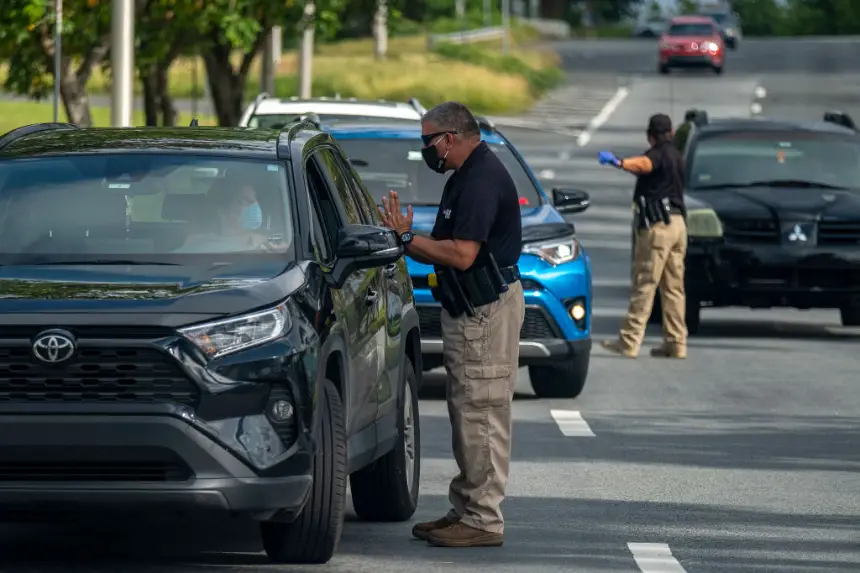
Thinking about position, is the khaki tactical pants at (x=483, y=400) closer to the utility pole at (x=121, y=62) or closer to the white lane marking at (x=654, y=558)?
the white lane marking at (x=654, y=558)

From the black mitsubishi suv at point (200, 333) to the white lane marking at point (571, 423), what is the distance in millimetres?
3257

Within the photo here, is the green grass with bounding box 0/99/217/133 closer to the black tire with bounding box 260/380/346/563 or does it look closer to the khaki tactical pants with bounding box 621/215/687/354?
the khaki tactical pants with bounding box 621/215/687/354

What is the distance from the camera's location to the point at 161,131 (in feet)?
29.8

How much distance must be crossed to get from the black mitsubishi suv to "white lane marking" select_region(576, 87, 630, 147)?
37724mm

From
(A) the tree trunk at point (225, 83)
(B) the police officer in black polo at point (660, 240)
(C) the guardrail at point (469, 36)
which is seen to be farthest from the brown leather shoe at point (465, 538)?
(C) the guardrail at point (469, 36)

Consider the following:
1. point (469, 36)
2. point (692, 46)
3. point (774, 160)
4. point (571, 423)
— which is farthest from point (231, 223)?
point (469, 36)

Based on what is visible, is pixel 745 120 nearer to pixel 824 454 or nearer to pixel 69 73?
pixel 824 454

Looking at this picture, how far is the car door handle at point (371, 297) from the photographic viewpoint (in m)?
8.69

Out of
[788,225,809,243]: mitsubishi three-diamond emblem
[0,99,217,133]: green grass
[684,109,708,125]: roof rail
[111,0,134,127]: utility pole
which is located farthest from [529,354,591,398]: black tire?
[0,99,217,133]: green grass

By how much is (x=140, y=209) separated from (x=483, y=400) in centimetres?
159

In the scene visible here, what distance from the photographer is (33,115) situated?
51.7m

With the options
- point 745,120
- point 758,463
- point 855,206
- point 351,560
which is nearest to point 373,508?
point 351,560

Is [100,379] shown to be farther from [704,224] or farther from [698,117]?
[698,117]

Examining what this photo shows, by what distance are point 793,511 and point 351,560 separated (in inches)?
94.0
